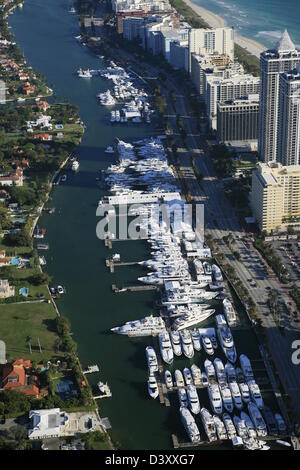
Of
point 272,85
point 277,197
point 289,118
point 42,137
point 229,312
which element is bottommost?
point 229,312

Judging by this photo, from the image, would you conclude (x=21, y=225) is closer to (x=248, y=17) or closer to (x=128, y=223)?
(x=128, y=223)

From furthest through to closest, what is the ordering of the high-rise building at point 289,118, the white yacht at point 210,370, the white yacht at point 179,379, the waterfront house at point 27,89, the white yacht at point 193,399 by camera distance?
the waterfront house at point 27,89 < the high-rise building at point 289,118 < the white yacht at point 210,370 < the white yacht at point 179,379 < the white yacht at point 193,399

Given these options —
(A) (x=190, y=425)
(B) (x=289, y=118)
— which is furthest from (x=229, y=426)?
(B) (x=289, y=118)

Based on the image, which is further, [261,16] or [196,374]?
[261,16]

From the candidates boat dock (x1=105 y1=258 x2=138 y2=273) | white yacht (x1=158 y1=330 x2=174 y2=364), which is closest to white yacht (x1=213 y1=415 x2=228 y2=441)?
white yacht (x1=158 y1=330 x2=174 y2=364)

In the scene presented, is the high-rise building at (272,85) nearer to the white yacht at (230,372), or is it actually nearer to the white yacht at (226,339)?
the white yacht at (226,339)

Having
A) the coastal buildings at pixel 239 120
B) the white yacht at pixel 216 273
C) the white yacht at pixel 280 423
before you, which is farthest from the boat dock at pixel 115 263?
the coastal buildings at pixel 239 120

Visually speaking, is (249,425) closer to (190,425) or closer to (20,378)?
(190,425)

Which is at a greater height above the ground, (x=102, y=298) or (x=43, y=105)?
(x=43, y=105)
